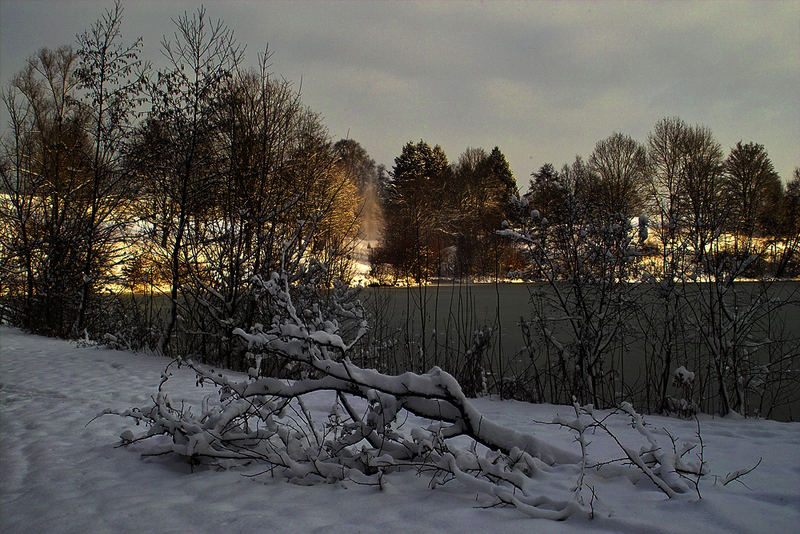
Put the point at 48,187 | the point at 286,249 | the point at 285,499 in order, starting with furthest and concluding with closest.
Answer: the point at 48,187 → the point at 286,249 → the point at 285,499

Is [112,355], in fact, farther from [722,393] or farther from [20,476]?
[722,393]

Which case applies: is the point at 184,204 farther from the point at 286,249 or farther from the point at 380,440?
the point at 380,440

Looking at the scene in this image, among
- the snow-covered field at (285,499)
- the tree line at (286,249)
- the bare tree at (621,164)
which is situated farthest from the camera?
the bare tree at (621,164)

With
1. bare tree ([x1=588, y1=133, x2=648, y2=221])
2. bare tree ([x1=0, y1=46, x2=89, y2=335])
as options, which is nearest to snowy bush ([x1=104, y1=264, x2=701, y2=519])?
bare tree ([x1=0, y1=46, x2=89, y2=335])

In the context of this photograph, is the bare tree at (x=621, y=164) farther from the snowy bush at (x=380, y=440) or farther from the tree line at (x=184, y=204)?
the snowy bush at (x=380, y=440)

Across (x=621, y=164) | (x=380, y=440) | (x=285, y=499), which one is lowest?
(x=285, y=499)

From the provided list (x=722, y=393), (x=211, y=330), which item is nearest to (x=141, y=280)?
(x=211, y=330)

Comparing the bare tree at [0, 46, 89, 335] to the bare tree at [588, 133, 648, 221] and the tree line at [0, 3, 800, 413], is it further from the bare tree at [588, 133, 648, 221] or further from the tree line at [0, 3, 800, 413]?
the bare tree at [588, 133, 648, 221]

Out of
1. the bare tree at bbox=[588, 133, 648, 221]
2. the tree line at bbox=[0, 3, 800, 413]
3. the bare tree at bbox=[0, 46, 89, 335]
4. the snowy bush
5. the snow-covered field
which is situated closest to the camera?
the snow-covered field

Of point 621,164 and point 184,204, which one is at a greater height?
point 621,164

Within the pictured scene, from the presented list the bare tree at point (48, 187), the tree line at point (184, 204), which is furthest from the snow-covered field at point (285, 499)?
the bare tree at point (48, 187)

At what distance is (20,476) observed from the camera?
99.6 inches

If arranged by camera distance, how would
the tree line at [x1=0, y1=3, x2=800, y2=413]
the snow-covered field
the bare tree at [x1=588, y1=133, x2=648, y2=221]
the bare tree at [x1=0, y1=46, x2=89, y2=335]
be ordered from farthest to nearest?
the bare tree at [x1=588, y1=133, x2=648, y2=221] < the bare tree at [x1=0, y1=46, x2=89, y2=335] < the tree line at [x1=0, y1=3, x2=800, y2=413] < the snow-covered field

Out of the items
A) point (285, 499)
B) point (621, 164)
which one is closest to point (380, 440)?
point (285, 499)
